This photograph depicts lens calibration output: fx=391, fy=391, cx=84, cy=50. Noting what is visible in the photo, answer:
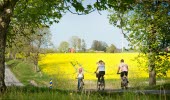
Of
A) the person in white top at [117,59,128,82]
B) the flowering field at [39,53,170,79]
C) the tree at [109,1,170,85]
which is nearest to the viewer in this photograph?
the person in white top at [117,59,128,82]

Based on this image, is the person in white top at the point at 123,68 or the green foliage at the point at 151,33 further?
the green foliage at the point at 151,33

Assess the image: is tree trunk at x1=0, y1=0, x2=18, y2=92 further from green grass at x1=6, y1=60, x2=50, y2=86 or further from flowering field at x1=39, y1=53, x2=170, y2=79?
green grass at x1=6, y1=60, x2=50, y2=86

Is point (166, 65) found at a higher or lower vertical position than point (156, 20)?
lower

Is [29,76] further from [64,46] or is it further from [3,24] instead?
[64,46]

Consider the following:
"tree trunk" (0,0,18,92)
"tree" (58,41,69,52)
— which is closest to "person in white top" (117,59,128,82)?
"tree trunk" (0,0,18,92)

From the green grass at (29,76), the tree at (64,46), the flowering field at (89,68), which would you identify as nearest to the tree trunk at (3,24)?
the flowering field at (89,68)

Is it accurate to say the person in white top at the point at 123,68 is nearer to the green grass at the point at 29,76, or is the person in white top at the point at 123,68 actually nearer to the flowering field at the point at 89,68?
the flowering field at the point at 89,68

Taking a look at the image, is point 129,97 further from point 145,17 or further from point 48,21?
point 145,17

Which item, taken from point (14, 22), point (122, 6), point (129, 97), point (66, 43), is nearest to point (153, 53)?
point (14, 22)

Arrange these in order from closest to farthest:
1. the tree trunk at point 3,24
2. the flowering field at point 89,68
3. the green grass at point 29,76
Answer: the tree trunk at point 3,24
the flowering field at point 89,68
the green grass at point 29,76

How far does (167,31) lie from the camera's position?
30438mm

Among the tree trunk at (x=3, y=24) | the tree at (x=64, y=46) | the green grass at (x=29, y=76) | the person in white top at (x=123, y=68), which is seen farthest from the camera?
the tree at (x=64, y=46)

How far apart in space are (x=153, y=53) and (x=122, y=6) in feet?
58.6

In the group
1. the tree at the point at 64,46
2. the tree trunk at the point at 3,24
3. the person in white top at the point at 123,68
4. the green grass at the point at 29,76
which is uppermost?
the tree at the point at 64,46
